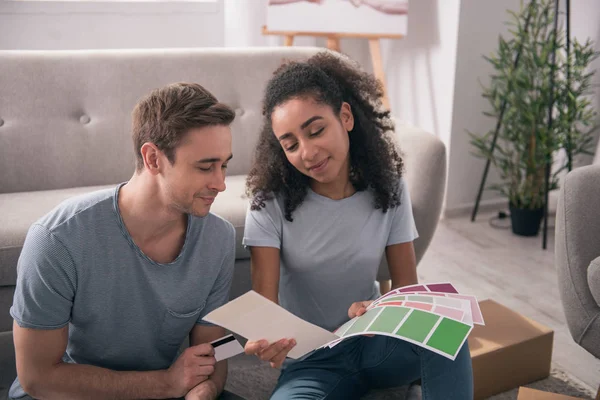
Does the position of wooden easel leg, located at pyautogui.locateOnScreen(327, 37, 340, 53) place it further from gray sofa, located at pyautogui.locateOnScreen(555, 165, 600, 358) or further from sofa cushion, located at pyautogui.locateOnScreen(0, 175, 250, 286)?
gray sofa, located at pyautogui.locateOnScreen(555, 165, 600, 358)

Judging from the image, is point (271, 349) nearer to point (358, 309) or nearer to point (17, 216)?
point (358, 309)

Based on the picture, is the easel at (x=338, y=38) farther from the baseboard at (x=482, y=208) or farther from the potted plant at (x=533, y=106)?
the baseboard at (x=482, y=208)

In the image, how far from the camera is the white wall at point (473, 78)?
3172mm

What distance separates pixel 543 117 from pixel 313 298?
1.88 m

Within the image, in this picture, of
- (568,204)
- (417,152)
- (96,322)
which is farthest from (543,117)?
(96,322)

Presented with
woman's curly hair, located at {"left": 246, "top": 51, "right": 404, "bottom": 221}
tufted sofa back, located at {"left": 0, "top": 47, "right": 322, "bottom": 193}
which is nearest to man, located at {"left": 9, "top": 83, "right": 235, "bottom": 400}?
woman's curly hair, located at {"left": 246, "top": 51, "right": 404, "bottom": 221}

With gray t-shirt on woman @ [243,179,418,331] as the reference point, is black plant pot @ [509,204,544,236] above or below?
below

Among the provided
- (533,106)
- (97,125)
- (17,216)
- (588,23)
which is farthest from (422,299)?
(588,23)

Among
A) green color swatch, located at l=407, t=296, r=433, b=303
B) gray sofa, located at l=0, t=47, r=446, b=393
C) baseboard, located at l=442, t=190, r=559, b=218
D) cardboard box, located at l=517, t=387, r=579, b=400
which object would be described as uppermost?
gray sofa, located at l=0, t=47, r=446, b=393

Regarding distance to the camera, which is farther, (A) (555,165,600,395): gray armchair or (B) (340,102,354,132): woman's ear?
(A) (555,165,600,395): gray armchair

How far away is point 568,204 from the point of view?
1.79 m

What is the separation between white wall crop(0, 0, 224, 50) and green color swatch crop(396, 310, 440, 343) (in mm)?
2895

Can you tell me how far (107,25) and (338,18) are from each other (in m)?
1.31

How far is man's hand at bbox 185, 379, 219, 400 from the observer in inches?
51.2
